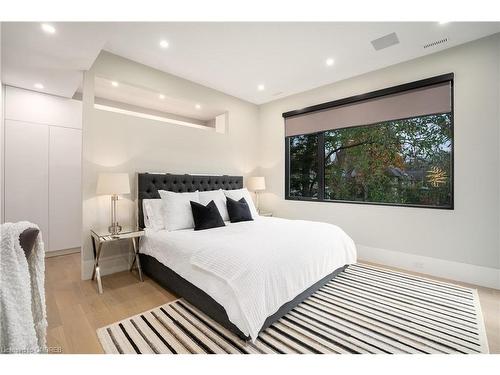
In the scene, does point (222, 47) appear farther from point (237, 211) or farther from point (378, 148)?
point (378, 148)

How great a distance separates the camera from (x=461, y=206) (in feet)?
9.22

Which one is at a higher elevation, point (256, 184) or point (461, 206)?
point (256, 184)

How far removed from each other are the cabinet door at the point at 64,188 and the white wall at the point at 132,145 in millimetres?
1372

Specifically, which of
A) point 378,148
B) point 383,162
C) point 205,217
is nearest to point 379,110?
point 378,148

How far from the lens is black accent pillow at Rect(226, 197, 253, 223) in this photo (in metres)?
3.31

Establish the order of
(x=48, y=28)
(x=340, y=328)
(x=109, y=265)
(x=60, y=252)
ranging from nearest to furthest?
(x=340, y=328)
(x=48, y=28)
(x=109, y=265)
(x=60, y=252)

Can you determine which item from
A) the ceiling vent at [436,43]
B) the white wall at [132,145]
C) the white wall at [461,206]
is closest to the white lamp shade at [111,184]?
the white wall at [132,145]

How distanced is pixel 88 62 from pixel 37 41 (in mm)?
453

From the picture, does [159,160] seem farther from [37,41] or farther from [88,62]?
[37,41]

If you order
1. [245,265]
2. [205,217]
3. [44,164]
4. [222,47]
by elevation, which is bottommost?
[245,265]

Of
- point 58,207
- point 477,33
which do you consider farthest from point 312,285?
point 58,207

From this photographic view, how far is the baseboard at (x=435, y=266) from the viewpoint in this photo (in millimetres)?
2656

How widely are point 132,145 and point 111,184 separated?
777mm

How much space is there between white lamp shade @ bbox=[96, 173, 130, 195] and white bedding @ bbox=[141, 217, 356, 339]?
2.04ft
